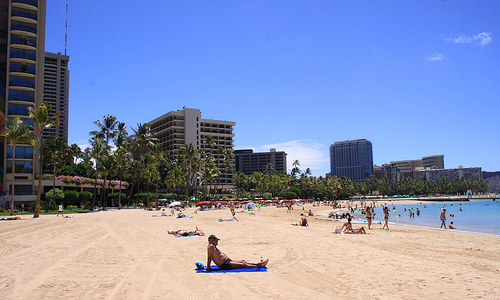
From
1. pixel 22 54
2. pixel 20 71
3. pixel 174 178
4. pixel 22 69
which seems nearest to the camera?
pixel 20 71

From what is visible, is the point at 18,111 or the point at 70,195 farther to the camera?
the point at 70,195

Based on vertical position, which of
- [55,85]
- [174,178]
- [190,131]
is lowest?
Result: [174,178]

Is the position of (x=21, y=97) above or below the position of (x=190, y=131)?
below

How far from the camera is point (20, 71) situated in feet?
151

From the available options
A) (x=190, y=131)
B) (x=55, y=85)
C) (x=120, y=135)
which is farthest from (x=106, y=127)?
(x=55, y=85)

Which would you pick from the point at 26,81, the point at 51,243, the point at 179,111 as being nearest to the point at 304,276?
the point at 51,243

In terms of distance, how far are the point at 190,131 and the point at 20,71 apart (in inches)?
1969

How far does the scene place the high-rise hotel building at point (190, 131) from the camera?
3659 inches

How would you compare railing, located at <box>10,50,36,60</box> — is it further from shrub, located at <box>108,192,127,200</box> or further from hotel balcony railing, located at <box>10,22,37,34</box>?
shrub, located at <box>108,192,127,200</box>

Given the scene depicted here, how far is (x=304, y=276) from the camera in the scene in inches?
328

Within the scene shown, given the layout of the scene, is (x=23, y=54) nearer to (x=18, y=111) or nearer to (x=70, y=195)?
(x=18, y=111)

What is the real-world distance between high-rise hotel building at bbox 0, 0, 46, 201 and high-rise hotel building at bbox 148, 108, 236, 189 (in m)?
41.8

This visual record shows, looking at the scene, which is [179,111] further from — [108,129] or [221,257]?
[221,257]

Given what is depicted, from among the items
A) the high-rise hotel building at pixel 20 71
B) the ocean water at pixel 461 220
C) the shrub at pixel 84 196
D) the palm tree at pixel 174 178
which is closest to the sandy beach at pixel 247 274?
the ocean water at pixel 461 220
